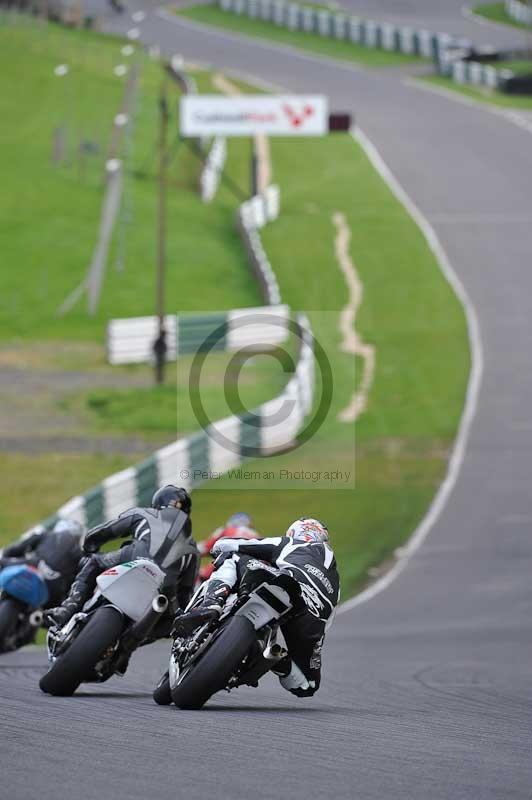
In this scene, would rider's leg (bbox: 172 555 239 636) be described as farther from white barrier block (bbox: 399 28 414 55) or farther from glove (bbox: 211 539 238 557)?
white barrier block (bbox: 399 28 414 55)

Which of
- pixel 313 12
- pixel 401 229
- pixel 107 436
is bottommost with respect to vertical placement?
A: pixel 313 12

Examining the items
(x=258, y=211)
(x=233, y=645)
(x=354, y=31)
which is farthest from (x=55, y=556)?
(x=354, y=31)

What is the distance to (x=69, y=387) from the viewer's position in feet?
97.4

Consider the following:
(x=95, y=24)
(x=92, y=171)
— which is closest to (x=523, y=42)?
(x=95, y=24)

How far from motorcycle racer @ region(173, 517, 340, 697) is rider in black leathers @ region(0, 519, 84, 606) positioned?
3.85 m

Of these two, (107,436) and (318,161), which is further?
(318,161)

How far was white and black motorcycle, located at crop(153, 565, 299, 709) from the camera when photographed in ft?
28.2

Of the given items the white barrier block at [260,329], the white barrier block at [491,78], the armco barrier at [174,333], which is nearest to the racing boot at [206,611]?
the armco barrier at [174,333]

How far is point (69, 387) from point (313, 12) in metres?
48.8

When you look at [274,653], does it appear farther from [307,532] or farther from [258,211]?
[258,211]

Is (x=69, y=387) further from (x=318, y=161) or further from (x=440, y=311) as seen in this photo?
(x=318, y=161)

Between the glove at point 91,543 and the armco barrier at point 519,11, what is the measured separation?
6614 cm

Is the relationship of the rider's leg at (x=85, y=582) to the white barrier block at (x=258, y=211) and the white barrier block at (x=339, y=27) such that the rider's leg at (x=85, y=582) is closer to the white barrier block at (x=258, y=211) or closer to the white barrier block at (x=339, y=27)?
the white barrier block at (x=258, y=211)

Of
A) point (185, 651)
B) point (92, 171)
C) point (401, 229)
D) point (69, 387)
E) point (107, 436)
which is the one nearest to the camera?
point (185, 651)
